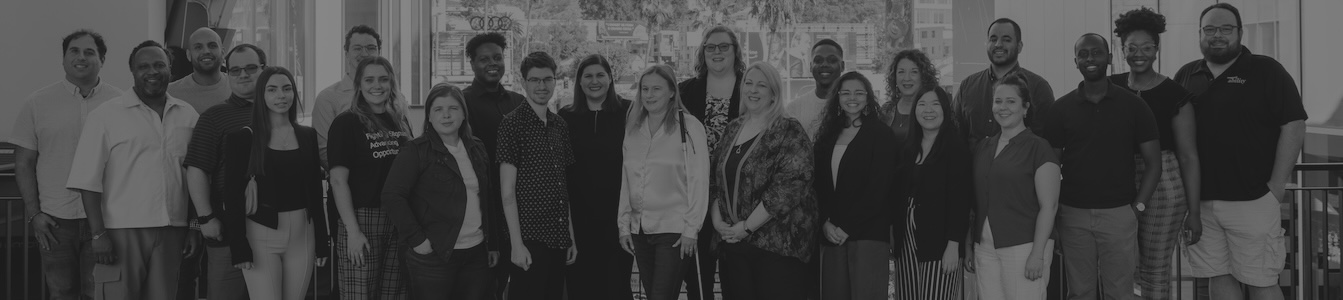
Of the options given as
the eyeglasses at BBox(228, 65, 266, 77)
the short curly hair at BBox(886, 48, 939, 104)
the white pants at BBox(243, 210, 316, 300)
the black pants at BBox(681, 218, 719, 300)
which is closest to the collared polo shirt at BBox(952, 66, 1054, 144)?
the short curly hair at BBox(886, 48, 939, 104)

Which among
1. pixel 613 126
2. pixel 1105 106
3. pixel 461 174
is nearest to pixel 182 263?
pixel 461 174

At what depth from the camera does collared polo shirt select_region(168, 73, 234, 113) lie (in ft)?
16.2

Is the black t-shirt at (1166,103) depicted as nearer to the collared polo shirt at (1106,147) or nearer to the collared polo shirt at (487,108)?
the collared polo shirt at (1106,147)

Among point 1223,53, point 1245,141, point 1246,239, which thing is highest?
point 1223,53

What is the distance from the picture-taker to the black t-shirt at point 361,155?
4.01m

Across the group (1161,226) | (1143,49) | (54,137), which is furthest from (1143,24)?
(54,137)

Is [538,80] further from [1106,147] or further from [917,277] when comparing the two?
[1106,147]

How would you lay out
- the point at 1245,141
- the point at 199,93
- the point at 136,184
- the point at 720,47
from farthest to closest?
the point at 199,93
the point at 720,47
the point at 1245,141
the point at 136,184

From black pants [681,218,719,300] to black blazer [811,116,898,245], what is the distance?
51 centimetres

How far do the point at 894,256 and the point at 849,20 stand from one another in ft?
43.7

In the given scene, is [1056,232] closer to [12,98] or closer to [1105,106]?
[1105,106]

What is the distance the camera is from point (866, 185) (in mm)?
4055

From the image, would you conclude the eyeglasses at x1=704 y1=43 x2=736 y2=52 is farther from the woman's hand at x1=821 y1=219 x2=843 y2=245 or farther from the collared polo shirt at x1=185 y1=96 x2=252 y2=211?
the collared polo shirt at x1=185 y1=96 x2=252 y2=211

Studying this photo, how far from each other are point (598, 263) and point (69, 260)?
2.44 meters
